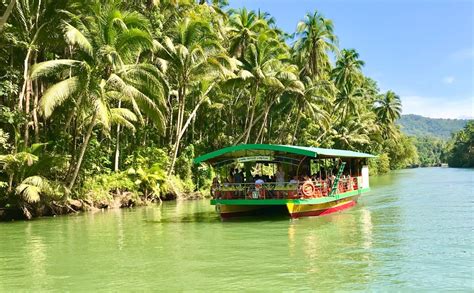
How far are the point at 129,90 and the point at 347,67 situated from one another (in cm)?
3584

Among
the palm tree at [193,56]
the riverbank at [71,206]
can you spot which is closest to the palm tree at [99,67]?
the riverbank at [71,206]

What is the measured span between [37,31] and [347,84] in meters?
36.1

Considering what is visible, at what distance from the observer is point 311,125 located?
4475 cm

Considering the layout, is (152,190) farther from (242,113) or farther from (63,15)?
(242,113)

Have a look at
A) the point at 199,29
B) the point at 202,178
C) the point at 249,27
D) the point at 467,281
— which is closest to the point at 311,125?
the point at 249,27

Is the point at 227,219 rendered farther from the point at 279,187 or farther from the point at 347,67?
the point at 347,67

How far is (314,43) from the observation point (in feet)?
126

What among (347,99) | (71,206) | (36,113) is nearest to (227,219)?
(71,206)

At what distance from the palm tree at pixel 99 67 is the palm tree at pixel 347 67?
3354cm

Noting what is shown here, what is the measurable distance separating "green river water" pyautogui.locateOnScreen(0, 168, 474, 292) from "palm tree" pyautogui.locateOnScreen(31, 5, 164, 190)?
13.9 feet

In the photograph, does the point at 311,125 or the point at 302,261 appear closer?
the point at 302,261

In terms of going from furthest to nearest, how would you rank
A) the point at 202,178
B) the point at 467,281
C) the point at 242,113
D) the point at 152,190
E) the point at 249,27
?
1. the point at 242,113
2. the point at 249,27
3. the point at 202,178
4. the point at 152,190
5. the point at 467,281

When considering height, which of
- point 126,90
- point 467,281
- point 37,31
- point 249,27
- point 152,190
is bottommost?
point 467,281

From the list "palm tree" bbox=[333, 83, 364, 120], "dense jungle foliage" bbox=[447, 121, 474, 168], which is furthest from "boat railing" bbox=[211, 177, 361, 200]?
"dense jungle foliage" bbox=[447, 121, 474, 168]
